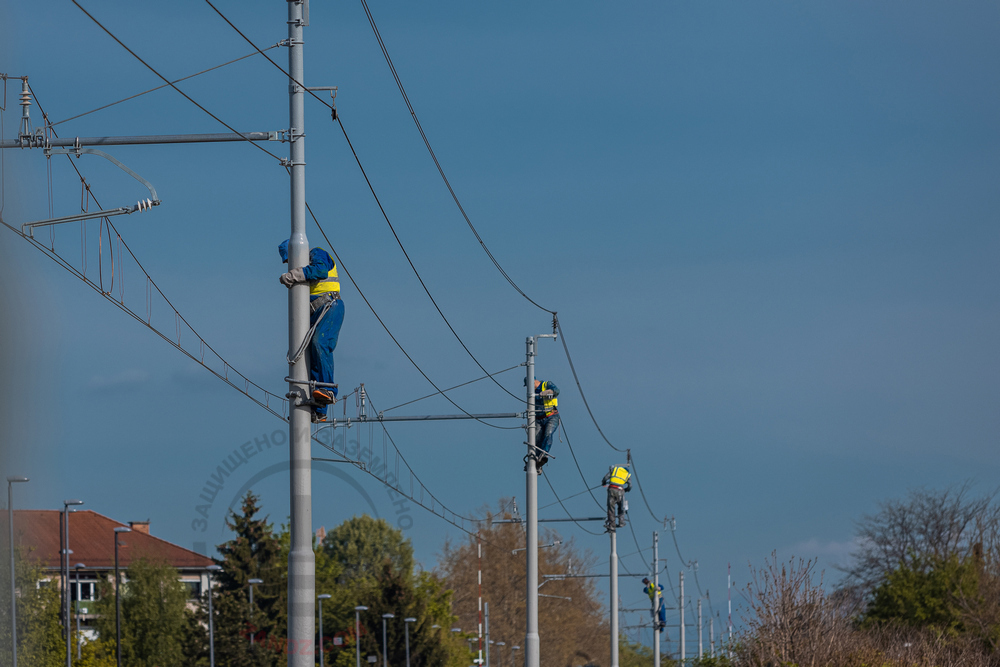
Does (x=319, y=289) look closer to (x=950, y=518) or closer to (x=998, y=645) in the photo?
(x=998, y=645)

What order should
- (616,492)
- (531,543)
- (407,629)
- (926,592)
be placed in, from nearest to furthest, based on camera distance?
(531,543) < (616,492) < (926,592) < (407,629)

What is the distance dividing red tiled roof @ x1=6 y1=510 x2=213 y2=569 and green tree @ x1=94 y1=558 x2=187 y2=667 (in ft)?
11.3

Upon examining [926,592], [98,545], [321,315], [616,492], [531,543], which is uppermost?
[321,315]

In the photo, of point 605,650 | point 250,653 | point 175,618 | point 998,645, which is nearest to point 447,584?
point 605,650

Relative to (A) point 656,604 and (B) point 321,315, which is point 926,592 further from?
(B) point 321,315

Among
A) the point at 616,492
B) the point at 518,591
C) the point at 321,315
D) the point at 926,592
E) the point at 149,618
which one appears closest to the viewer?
the point at 321,315

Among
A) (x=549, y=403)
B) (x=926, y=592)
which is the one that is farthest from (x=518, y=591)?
(x=549, y=403)

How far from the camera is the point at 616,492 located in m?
35.8

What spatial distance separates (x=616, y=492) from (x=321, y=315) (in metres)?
24.5

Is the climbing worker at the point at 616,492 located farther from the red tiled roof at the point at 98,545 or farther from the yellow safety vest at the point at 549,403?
the red tiled roof at the point at 98,545

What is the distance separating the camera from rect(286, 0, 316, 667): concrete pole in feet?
37.0

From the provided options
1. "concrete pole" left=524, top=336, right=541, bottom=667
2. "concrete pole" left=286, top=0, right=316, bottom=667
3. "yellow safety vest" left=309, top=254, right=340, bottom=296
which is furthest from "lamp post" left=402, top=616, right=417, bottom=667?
"concrete pole" left=286, top=0, right=316, bottom=667

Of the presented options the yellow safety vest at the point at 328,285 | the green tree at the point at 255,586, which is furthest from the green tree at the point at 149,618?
the yellow safety vest at the point at 328,285

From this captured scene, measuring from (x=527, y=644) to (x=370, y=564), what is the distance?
256 feet
